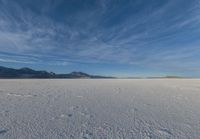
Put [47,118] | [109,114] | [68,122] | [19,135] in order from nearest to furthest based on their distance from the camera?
[19,135] < [68,122] < [47,118] < [109,114]

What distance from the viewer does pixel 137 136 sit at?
2953mm

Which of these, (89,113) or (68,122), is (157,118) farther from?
(68,122)

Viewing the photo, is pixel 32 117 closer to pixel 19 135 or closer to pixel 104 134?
pixel 19 135

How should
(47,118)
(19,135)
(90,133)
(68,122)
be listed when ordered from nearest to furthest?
(19,135)
(90,133)
(68,122)
(47,118)

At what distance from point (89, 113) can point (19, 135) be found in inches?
77.9

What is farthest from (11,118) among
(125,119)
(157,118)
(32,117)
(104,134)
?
(157,118)

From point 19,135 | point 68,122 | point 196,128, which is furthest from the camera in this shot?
point 68,122

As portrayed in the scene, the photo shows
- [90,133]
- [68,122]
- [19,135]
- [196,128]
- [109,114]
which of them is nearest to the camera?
[19,135]

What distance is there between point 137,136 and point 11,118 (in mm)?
2968

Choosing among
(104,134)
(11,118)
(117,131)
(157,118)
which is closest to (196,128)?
(157,118)

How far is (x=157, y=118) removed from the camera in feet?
13.4

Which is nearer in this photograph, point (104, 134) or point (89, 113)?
point (104, 134)

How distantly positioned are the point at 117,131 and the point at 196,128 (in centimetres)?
168

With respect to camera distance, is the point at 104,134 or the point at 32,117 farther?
the point at 32,117
